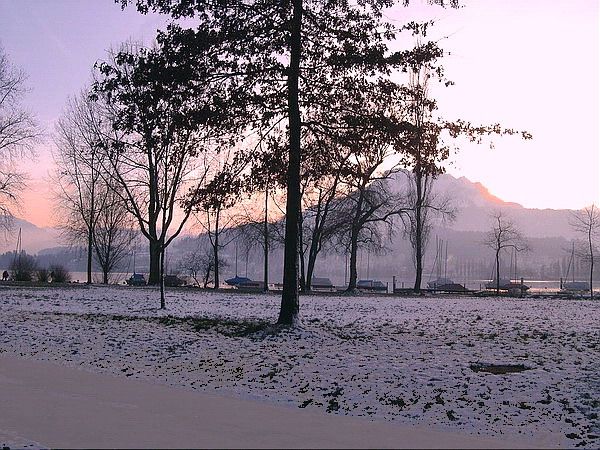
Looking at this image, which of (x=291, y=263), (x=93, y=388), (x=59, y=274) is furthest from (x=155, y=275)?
(x=93, y=388)

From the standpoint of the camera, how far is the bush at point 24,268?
48425 millimetres

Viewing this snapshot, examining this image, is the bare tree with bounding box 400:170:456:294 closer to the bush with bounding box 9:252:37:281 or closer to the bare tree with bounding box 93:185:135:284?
the bare tree with bounding box 93:185:135:284

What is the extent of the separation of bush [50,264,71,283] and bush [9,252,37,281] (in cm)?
162

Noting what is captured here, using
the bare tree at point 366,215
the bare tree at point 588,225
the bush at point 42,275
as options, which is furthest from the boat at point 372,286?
the bush at point 42,275

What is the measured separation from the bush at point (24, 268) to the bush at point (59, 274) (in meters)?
1.62

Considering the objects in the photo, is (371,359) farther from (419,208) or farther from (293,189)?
(419,208)

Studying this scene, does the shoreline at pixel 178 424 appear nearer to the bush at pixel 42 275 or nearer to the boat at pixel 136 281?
the bush at pixel 42 275

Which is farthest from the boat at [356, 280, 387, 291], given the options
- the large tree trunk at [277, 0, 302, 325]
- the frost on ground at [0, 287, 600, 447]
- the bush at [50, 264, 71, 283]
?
the large tree trunk at [277, 0, 302, 325]

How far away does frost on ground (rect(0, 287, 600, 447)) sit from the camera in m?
8.80

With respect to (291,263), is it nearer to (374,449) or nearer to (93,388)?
(93,388)

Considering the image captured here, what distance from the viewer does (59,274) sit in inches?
1964

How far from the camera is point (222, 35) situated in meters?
16.0

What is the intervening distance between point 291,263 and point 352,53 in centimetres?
593

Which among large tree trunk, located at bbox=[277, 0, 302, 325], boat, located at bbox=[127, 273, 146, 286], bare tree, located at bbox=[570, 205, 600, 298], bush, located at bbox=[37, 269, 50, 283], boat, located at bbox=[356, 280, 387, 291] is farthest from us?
bare tree, located at bbox=[570, 205, 600, 298]
